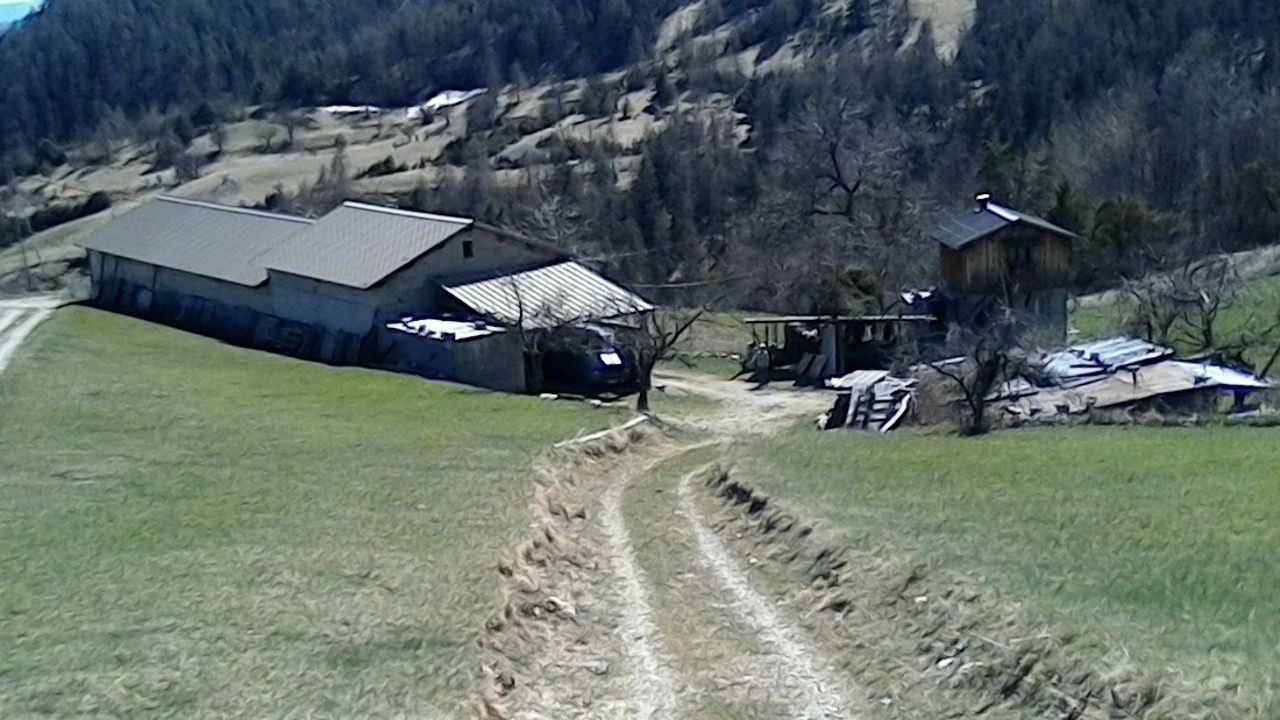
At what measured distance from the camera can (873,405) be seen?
39531mm

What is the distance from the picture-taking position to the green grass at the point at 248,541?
15.4 meters

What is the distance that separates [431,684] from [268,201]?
102 metres

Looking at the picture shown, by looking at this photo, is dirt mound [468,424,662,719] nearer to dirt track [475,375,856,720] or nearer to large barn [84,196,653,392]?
dirt track [475,375,856,720]

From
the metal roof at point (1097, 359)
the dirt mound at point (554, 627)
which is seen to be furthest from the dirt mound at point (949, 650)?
the metal roof at point (1097, 359)

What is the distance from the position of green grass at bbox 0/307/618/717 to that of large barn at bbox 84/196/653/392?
8.65 meters

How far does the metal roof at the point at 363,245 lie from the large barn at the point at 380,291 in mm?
79

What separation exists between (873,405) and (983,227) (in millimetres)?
→ 15435

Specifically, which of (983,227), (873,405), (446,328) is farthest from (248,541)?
(983,227)

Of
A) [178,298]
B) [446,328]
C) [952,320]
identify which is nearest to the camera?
[446,328]

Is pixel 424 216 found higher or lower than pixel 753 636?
higher

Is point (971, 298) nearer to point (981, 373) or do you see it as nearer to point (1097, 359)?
point (1097, 359)

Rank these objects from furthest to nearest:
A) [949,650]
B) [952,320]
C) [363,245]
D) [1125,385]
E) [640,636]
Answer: [363,245] → [952,320] → [1125,385] → [640,636] → [949,650]

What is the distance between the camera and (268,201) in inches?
4402

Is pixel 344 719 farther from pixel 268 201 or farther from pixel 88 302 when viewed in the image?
pixel 268 201
